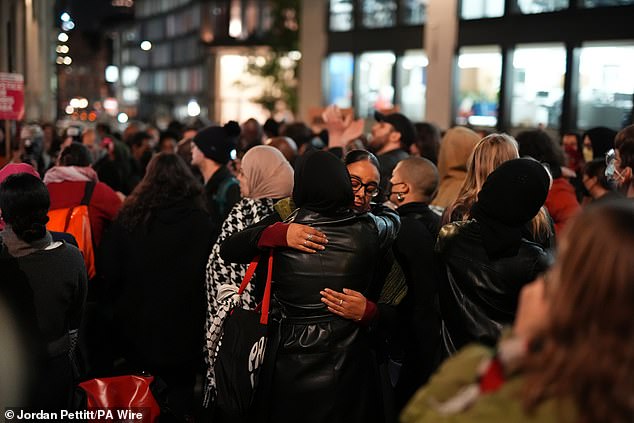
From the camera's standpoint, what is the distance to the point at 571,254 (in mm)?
2109

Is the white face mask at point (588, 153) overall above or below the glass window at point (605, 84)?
below

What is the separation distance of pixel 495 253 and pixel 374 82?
79.1 feet

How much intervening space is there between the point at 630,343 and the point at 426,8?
78.7ft

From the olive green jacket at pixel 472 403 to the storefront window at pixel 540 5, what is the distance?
19.4 m

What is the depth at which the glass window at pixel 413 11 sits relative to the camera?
25.5 meters

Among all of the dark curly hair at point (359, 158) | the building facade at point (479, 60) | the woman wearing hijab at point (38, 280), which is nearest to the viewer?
the woman wearing hijab at point (38, 280)

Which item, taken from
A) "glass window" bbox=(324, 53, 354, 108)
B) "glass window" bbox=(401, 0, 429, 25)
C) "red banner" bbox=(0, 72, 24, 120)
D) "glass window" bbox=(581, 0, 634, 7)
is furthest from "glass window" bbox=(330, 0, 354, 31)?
"red banner" bbox=(0, 72, 24, 120)

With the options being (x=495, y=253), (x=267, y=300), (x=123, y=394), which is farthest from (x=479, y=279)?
(x=123, y=394)

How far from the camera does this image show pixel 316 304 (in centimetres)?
426

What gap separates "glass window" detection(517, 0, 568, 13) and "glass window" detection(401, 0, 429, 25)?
403 centimetres

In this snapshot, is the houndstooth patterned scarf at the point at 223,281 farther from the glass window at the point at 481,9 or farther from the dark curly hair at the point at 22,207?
the glass window at the point at 481,9

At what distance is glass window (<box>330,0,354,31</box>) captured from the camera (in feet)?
93.5

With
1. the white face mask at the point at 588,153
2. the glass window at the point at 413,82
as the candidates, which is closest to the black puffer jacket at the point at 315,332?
the white face mask at the point at 588,153

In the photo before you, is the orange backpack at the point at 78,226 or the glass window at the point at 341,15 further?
the glass window at the point at 341,15
